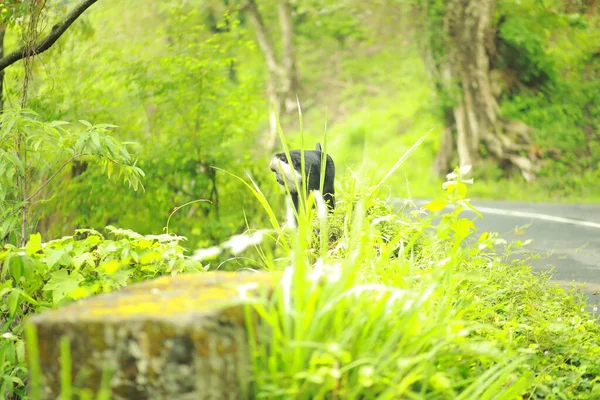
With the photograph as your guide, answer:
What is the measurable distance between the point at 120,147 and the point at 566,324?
3.18 meters

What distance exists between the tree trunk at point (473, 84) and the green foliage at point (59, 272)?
1242 cm

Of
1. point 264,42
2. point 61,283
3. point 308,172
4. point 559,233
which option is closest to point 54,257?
point 61,283

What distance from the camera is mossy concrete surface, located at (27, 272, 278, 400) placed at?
2.43m

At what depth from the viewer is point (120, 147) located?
4.85m

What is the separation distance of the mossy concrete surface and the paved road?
146 inches

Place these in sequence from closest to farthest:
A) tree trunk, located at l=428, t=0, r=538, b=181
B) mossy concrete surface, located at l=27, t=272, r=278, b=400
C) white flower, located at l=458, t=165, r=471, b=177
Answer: mossy concrete surface, located at l=27, t=272, r=278, b=400
white flower, located at l=458, t=165, r=471, b=177
tree trunk, located at l=428, t=0, r=538, b=181

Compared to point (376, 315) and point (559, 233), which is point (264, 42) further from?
point (376, 315)

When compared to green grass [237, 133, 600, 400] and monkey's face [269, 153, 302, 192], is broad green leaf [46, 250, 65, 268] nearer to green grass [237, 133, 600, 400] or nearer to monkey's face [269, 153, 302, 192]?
green grass [237, 133, 600, 400]

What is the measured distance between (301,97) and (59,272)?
68.7 feet

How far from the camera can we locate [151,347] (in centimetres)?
243

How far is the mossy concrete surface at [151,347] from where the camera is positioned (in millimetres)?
2428

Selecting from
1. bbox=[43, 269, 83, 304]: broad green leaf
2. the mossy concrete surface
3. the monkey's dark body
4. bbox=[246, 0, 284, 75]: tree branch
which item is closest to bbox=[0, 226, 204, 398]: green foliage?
bbox=[43, 269, 83, 304]: broad green leaf

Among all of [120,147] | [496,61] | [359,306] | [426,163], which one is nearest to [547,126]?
[496,61]

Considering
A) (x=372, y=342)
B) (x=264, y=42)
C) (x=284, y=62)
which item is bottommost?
(x=372, y=342)
